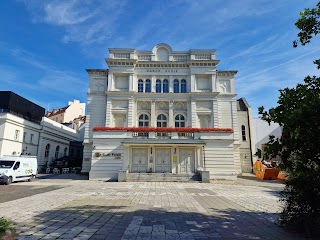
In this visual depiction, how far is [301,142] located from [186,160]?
18814 millimetres

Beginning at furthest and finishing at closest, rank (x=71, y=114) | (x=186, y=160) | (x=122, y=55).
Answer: (x=71, y=114), (x=122, y=55), (x=186, y=160)

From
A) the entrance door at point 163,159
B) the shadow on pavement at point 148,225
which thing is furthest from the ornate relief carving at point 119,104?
the shadow on pavement at point 148,225

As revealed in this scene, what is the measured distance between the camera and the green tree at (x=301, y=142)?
461 cm

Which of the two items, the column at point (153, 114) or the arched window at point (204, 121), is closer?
the column at point (153, 114)

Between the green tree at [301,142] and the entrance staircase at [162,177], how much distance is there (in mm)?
15679

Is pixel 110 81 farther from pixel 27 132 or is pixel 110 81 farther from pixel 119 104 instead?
pixel 27 132

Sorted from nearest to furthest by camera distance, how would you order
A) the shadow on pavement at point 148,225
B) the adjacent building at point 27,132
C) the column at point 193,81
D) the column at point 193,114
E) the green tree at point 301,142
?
the green tree at point 301,142 → the shadow on pavement at point 148,225 → the adjacent building at point 27,132 → the column at point 193,114 → the column at point 193,81

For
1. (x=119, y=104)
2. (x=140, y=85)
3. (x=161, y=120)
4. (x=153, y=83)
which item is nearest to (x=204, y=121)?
(x=161, y=120)

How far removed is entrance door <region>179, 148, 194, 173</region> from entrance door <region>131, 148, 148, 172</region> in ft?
12.4

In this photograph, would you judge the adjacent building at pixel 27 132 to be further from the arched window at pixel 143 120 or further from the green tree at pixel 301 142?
the green tree at pixel 301 142

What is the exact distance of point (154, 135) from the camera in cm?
2339

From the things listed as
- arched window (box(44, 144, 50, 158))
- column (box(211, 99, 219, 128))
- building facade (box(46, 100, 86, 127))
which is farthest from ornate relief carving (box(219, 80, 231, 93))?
building facade (box(46, 100, 86, 127))

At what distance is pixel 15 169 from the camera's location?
18922 mm

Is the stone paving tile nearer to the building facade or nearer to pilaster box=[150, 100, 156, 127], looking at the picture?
pilaster box=[150, 100, 156, 127]
